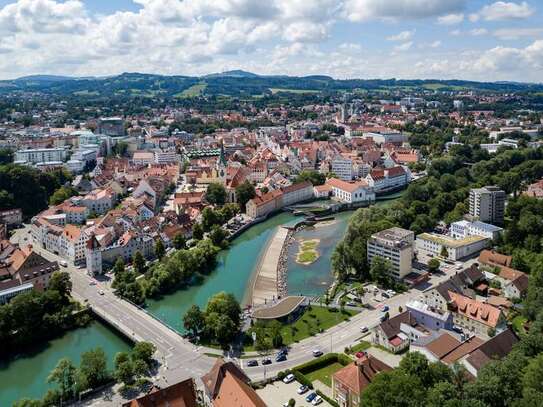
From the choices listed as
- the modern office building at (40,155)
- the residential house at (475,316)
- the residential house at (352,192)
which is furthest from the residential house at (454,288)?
the modern office building at (40,155)

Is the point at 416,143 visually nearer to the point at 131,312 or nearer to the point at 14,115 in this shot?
the point at 131,312

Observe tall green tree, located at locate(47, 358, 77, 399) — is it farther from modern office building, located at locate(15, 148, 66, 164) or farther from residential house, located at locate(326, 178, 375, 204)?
modern office building, located at locate(15, 148, 66, 164)

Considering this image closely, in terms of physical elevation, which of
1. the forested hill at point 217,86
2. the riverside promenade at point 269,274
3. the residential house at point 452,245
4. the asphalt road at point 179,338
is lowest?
the riverside promenade at point 269,274

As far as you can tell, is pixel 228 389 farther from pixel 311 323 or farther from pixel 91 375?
pixel 311 323

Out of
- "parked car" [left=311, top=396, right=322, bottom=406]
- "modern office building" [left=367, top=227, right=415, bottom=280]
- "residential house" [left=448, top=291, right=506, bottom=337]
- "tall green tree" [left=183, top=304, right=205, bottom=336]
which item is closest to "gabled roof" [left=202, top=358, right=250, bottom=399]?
"parked car" [left=311, top=396, right=322, bottom=406]

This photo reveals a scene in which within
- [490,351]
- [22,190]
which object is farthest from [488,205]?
[22,190]

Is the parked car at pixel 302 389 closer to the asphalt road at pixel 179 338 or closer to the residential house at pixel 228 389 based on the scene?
the asphalt road at pixel 179 338
